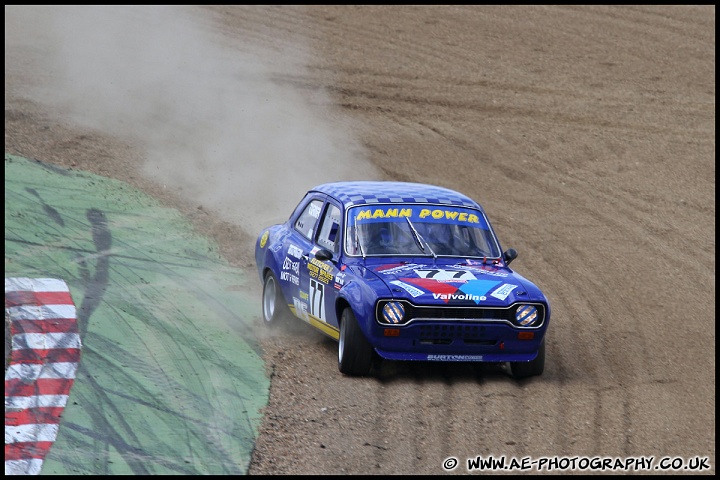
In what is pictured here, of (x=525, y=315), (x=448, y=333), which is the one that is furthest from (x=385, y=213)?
(x=525, y=315)

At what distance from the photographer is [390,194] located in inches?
377

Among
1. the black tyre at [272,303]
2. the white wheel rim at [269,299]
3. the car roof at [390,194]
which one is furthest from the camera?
the white wheel rim at [269,299]

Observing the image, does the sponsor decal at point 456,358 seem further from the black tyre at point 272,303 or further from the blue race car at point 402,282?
the black tyre at point 272,303

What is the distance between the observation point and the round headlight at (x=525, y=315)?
8.24 metres

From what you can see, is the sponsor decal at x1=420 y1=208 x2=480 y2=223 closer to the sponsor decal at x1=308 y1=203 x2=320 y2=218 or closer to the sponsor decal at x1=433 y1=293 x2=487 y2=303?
the sponsor decal at x1=308 y1=203 x2=320 y2=218

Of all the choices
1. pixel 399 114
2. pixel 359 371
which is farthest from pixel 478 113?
pixel 359 371

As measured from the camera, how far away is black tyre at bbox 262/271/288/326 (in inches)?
394

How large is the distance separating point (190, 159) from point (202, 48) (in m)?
5.88

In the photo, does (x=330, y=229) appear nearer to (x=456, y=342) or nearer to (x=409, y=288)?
(x=409, y=288)

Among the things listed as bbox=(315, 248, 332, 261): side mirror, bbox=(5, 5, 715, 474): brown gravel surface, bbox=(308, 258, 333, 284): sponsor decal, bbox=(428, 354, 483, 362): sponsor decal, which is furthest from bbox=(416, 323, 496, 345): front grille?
bbox=(315, 248, 332, 261): side mirror

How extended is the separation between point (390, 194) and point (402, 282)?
155cm

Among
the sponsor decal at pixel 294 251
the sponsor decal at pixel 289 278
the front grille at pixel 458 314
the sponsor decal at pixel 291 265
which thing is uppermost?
the front grille at pixel 458 314

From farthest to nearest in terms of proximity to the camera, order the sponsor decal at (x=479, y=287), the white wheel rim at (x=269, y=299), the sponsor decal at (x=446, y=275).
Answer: the white wheel rim at (x=269, y=299) < the sponsor decal at (x=446, y=275) < the sponsor decal at (x=479, y=287)

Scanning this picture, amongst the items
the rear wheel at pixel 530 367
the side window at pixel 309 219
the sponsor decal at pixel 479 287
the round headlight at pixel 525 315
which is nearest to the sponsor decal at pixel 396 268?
the sponsor decal at pixel 479 287
